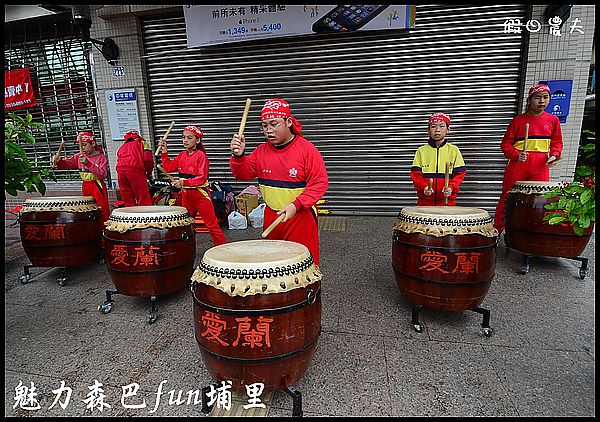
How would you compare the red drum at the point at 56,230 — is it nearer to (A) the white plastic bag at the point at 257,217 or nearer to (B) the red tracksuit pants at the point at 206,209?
(B) the red tracksuit pants at the point at 206,209

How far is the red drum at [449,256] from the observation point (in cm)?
238

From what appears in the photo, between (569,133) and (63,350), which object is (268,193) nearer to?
(63,350)

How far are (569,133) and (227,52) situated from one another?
5719mm

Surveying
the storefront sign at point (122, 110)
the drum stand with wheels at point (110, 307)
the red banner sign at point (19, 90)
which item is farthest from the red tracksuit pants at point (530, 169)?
the red banner sign at point (19, 90)

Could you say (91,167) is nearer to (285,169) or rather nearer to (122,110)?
(122,110)

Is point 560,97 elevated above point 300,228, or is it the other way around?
point 560,97

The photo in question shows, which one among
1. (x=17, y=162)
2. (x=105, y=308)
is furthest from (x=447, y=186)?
(x=17, y=162)

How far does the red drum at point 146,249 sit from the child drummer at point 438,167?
2.41 meters

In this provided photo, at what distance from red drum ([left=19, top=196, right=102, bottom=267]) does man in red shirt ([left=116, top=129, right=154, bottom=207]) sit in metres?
1.22

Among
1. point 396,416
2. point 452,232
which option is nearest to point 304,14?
point 452,232

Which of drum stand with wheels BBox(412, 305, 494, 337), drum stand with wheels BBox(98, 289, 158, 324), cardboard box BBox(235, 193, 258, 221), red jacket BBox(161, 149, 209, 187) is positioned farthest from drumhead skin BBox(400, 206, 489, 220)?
cardboard box BBox(235, 193, 258, 221)

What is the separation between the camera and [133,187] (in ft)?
15.9

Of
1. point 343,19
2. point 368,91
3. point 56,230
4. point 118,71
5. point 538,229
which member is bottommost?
point 538,229

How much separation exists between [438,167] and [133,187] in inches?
157
